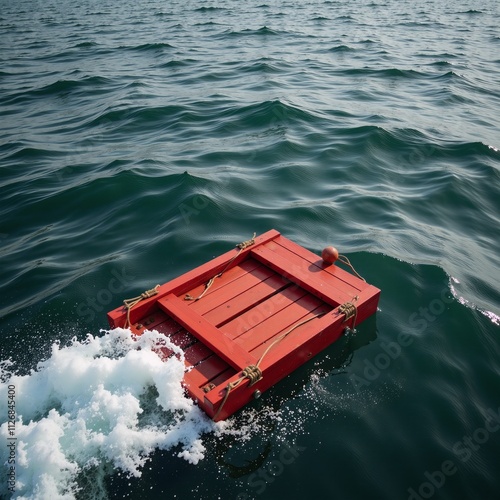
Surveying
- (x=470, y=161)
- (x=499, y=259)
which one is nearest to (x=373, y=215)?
(x=499, y=259)

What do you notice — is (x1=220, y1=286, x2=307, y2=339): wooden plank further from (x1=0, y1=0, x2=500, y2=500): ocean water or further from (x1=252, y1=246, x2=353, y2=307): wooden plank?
(x1=0, y1=0, x2=500, y2=500): ocean water

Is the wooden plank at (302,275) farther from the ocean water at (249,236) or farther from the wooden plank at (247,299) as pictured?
the ocean water at (249,236)

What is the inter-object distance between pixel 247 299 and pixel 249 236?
6.76 feet

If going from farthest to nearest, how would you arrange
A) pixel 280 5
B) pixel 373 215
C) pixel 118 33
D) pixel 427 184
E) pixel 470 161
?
pixel 280 5
pixel 118 33
pixel 470 161
pixel 427 184
pixel 373 215

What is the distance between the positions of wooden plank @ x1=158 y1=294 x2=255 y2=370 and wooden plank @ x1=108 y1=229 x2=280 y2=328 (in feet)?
0.36

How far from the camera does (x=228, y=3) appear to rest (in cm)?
2647

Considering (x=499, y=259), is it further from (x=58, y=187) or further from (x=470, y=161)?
(x=58, y=187)

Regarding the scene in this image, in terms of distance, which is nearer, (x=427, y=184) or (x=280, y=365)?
(x=280, y=365)

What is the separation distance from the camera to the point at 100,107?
43.4 ft

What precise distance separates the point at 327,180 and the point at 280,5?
19765 mm

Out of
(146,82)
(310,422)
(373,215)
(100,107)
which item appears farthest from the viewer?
(146,82)

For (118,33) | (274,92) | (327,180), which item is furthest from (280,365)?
(118,33)

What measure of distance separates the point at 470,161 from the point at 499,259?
3316 mm

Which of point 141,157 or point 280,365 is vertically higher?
point 280,365
